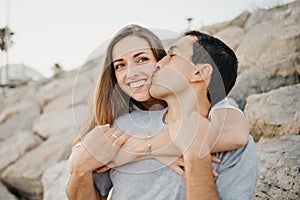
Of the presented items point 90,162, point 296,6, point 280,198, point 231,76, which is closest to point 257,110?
point 280,198

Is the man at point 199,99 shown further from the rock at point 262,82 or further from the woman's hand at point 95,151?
the rock at point 262,82

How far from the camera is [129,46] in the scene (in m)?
1.83

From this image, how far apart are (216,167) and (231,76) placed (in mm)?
388

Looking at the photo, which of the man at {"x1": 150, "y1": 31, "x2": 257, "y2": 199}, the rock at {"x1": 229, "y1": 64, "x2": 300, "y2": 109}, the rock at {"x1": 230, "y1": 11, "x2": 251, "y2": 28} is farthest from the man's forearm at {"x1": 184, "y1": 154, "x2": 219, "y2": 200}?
the rock at {"x1": 230, "y1": 11, "x2": 251, "y2": 28}

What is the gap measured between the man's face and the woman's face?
95 mm

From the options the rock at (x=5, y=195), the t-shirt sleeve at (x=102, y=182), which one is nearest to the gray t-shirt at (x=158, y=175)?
the t-shirt sleeve at (x=102, y=182)

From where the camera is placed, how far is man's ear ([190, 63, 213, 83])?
5.16 feet

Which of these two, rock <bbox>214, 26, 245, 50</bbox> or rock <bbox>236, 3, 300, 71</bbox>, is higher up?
rock <bbox>236, 3, 300, 71</bbox>

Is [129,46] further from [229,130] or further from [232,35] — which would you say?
[232,35]

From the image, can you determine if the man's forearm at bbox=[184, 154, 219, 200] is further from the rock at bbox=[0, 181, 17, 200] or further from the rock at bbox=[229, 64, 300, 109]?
the rock at bbox=[0, 181, 17, 200]

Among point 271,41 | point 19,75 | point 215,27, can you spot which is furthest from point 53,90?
point 271,41

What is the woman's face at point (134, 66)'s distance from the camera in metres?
1.72

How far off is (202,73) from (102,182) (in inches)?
26.4

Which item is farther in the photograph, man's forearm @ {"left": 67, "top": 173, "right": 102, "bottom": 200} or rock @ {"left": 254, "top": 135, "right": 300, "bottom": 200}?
rock @ {"left": 254, "top": 135, "right": 300, "bottom": 200}
